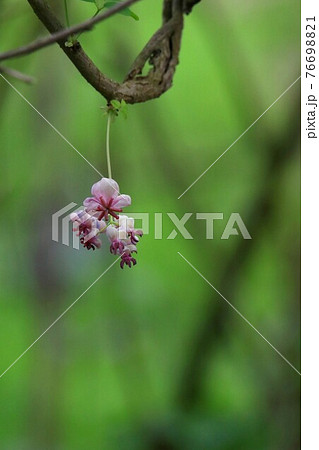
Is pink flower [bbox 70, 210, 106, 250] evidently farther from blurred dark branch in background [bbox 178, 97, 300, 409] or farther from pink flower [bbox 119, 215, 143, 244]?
blurred dark branch in background [bbox 178, 97, 300, 409]

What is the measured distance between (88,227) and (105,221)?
0.03 meters

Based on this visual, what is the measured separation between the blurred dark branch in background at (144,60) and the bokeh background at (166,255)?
0.16 meters

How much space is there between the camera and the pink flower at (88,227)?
810mm

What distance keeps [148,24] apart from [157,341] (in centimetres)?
58

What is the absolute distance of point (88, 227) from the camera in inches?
32.0

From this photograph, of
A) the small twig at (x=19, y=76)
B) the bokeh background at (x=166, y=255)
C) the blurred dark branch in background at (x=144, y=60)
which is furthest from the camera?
the bokeh background at (x=166, y=255)

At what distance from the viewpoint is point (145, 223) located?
1.14m

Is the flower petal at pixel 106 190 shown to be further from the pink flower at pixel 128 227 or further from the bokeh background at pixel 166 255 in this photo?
the bokeh background at pixel 166 255

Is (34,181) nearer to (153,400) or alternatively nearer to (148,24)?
(148,24)

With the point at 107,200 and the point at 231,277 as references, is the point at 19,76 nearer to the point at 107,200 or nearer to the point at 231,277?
the point at 107,200

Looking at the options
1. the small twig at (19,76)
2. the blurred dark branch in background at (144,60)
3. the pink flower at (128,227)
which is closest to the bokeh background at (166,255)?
the blurred dark branch in background at (144,60)

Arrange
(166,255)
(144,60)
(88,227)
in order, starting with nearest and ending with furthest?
(88,227) < (144,60) < (166,255)

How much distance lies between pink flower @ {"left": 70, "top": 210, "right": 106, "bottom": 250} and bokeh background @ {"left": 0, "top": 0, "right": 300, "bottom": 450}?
13.1 inches

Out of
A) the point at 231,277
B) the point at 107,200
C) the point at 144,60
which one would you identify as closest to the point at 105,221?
the point at 107,200
